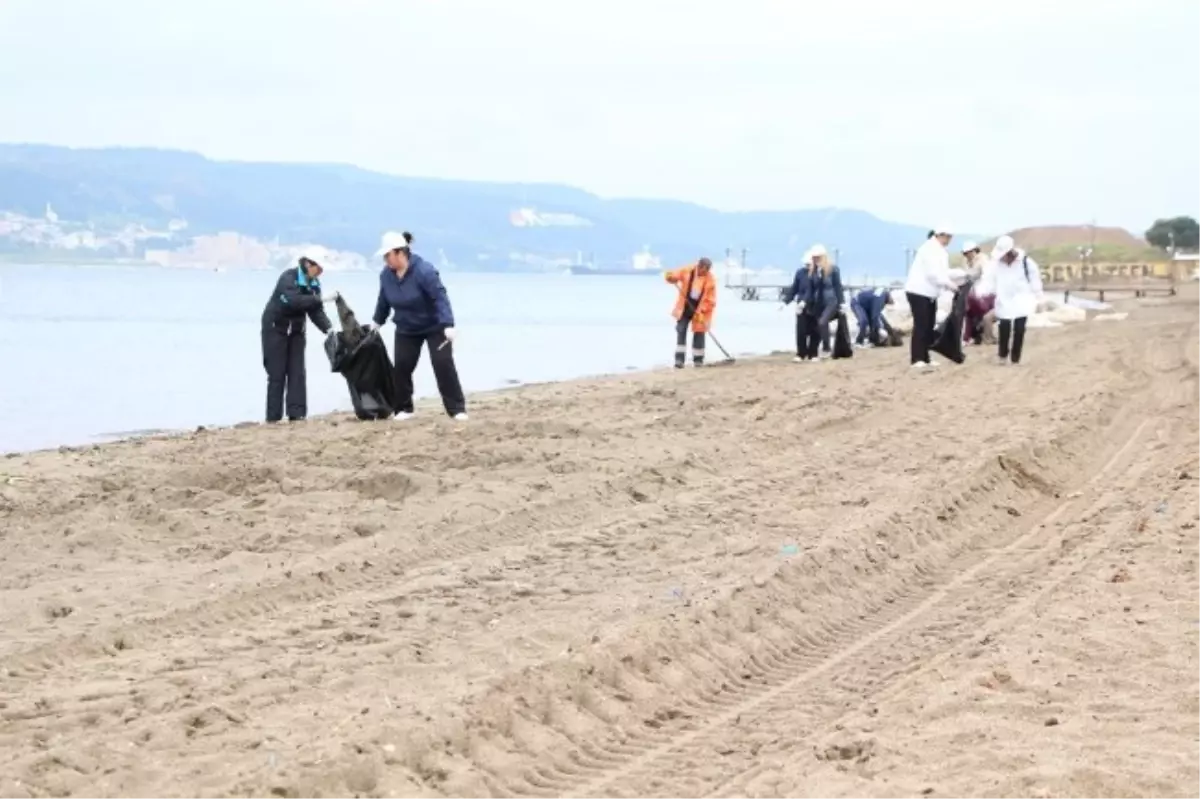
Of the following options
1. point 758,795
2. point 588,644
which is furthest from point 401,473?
point 758,795

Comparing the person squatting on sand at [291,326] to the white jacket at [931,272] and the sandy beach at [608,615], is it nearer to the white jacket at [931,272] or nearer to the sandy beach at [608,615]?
the sandy beach at [608,615]

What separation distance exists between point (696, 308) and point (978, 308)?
5457mm

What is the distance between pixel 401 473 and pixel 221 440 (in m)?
3.69

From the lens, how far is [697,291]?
2136 cm

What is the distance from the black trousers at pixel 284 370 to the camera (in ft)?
47.6

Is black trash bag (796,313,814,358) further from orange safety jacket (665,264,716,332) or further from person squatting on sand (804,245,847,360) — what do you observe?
orange safety jacket (665,264,716,332)

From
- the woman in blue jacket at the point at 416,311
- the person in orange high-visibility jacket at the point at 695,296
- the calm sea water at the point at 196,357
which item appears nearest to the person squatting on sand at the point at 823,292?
the person in orange high-visibility jacket at the point at 695,296

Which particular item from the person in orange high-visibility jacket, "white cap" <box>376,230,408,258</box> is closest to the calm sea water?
the person in orange high-visibility jacket

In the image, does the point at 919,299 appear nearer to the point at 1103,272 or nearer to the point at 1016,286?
the point at 1016,286

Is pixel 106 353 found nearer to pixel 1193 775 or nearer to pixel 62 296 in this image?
pixel 1193 775

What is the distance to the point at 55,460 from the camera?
42.6ft

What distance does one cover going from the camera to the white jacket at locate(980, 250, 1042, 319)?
1881 centimetres

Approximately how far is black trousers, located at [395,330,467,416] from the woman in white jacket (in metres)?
8.09

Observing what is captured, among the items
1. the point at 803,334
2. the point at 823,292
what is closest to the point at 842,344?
the point at 803,334
